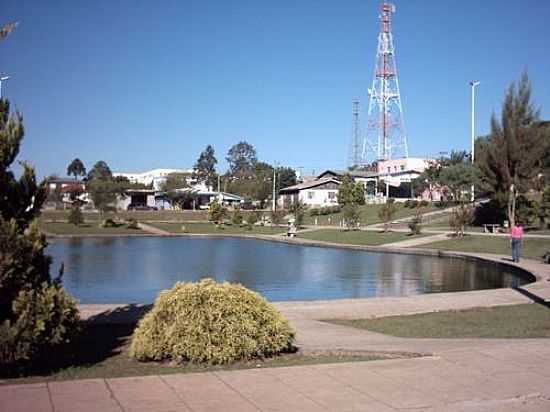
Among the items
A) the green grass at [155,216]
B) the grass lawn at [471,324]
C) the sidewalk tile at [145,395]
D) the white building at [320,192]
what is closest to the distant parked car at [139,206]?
the green grass at [155,216]

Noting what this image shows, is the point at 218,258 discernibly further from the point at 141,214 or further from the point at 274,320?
the point at 141,214

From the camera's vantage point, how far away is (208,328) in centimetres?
827

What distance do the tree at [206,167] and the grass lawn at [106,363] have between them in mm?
138337

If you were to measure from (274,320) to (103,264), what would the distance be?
22.6 meters

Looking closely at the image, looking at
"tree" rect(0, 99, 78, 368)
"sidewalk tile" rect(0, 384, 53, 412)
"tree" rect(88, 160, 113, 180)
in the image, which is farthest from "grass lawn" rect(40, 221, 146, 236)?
"tree" rect(88, 160, 113, 180)

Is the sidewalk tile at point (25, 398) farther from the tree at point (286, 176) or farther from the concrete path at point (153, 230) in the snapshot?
the tree at point (286, 176)

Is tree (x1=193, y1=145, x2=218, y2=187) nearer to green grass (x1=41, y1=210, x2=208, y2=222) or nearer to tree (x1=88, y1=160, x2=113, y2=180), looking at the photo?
tree (x1=88, y1=160, x2=113, y2=180)

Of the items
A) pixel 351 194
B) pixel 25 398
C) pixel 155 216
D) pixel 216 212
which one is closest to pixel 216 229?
pixel 216 212

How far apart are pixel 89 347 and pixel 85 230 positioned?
52189mm

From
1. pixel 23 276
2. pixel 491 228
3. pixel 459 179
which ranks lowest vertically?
pixel 491 228

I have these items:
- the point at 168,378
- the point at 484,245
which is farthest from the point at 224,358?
the point at 484,245

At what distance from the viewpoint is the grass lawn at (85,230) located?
2270 inches

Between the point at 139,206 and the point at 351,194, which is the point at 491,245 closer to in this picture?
the point at 351,194

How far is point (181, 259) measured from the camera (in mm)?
33562
